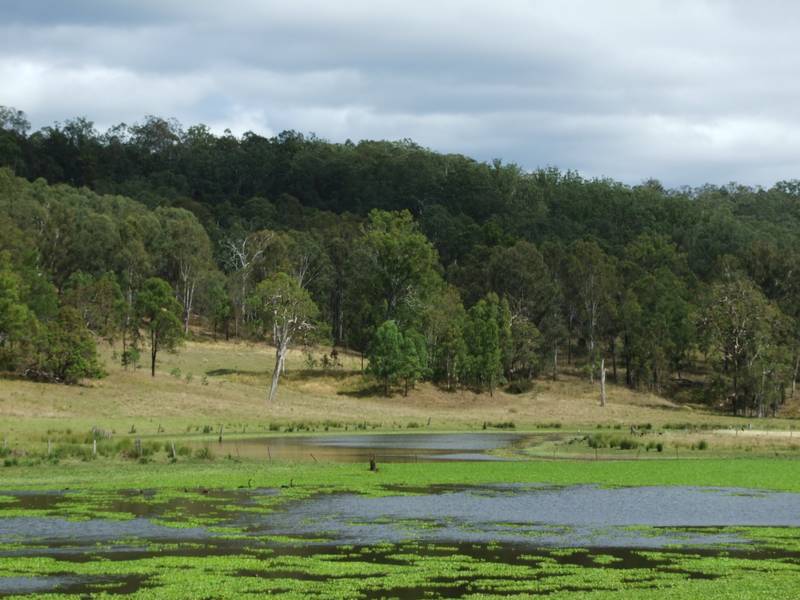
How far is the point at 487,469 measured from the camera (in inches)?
2562

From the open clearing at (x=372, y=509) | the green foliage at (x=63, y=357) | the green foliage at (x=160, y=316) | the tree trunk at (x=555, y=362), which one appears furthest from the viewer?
the tree trunk at (x=555, y=362)

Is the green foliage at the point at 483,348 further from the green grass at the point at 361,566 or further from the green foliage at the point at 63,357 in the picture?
the green grass at the point at 361,566

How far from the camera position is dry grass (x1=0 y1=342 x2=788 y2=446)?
325 ft

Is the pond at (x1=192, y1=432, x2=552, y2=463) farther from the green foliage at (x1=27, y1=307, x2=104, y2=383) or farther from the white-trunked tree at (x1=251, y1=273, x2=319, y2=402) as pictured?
the white-trunked tree at (x1=251, y1=273, x2=319, y2=402)

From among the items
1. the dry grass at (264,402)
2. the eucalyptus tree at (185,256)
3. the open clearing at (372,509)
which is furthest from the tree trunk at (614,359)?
the eucalyptus tree at (185,256)

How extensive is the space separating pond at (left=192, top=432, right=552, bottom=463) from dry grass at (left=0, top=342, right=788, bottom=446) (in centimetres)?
1161

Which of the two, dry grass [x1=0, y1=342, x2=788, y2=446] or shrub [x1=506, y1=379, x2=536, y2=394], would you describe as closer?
dry grass [x1=0, y1=342, x2=788, y2=446]

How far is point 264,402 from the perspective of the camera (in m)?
121

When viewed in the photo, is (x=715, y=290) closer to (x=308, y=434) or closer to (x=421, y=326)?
(x=421, y=326)

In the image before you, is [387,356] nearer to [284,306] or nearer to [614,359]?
[284,306]

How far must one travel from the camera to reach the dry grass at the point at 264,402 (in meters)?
99.0

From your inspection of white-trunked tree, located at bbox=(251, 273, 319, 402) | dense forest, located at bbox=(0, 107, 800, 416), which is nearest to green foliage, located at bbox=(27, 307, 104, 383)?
dense forest, located at bbox=(0, 107, 800, 416)

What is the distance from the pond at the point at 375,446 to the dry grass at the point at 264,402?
11.6 meters

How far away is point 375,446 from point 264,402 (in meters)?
39.1
